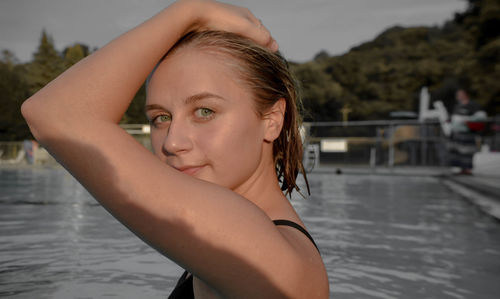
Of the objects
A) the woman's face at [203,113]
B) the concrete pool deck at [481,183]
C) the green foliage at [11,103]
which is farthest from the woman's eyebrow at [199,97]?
the green foliage at [11,103]

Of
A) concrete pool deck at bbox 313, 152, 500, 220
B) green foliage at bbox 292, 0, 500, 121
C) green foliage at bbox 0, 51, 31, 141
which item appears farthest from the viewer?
green foliage at bbox 292, 0, 500, 121

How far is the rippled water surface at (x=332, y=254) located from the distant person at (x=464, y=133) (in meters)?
8.31

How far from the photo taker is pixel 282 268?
1.08 m

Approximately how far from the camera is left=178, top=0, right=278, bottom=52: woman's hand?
127cm

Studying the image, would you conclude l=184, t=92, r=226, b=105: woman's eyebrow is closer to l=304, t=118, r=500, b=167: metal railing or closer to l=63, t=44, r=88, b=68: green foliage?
l=63, t=44, r=88, b=68: green foliage

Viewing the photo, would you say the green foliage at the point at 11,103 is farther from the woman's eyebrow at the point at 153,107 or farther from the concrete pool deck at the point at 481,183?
the woman's eyebrow at the point at 153,107

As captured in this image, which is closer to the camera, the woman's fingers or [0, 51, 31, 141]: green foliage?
the woman's fingers

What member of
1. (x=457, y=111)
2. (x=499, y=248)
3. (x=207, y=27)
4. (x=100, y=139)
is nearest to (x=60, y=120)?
(x=100, y=139)

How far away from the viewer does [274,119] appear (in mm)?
1578

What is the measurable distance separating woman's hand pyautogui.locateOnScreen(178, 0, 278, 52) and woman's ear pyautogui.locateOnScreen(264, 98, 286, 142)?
Answer: 0.20 meters

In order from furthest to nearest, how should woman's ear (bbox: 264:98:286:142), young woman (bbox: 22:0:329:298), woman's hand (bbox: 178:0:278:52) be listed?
woman's ear (bbox: 264:98:286:142) < woman's hand (bbox: 178:0:278:52) < young woman (bbox: 22:0:329:298)

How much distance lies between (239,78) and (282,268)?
22.0 inches

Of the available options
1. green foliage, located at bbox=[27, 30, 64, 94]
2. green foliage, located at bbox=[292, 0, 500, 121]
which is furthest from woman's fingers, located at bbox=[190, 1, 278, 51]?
green foliage, located at bbox=[292, 0, 500, 121]

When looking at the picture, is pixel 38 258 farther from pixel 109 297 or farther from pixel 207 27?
pixel 207 27
